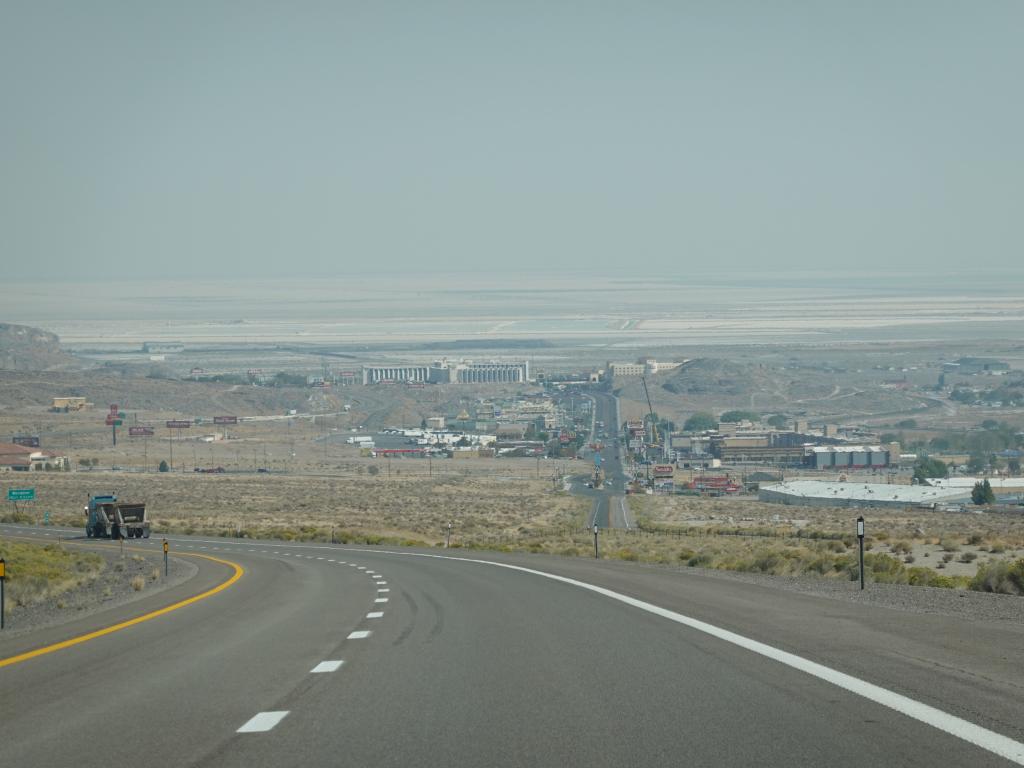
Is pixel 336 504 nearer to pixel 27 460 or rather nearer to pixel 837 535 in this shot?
pixel 837 535

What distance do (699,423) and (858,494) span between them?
59.8 m

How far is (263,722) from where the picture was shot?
342 inches

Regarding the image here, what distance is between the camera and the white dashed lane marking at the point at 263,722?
8.43 m

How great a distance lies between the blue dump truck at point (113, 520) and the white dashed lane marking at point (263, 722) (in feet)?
154

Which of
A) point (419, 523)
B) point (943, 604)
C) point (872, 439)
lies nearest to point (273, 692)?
point (943, 604)

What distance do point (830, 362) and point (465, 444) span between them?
6230cm

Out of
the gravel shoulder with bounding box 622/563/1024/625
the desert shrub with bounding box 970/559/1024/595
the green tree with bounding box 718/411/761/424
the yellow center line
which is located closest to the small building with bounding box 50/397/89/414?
the green tree with bounding box 718/411/761/424

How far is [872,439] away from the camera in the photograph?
4998 inches

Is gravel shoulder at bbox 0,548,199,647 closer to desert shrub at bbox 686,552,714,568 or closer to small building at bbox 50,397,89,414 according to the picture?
desert shrub at bbox 686,552,714,568

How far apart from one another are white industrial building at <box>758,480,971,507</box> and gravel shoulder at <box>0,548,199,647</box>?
5207 cm

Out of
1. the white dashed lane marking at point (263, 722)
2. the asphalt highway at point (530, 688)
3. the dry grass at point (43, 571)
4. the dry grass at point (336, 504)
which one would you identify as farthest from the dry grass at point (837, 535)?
the white dashed lane marking at point (263, 722)

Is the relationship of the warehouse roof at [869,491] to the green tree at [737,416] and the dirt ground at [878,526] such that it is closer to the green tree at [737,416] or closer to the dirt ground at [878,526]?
the dirt ground at [878,526]

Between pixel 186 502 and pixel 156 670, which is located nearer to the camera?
pixel 156 670

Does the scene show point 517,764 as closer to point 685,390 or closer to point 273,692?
point 273,692
